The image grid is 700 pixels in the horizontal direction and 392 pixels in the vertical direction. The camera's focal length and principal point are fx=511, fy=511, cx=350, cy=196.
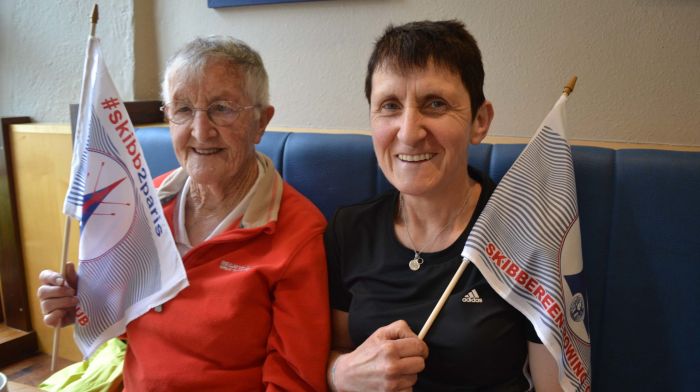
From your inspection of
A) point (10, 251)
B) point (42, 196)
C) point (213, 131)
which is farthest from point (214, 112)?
point (10, 251)

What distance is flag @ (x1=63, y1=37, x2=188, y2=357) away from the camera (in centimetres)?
122

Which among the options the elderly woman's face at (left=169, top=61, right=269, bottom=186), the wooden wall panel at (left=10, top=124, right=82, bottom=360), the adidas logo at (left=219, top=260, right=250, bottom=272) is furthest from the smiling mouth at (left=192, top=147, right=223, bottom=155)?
the wooden wall panel at (left=10, top=124, right=82, bottom=360)

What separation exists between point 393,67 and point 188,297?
2.39 ft

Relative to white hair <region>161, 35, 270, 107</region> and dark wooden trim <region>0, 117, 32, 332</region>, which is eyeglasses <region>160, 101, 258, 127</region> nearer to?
white hair <region>161, 35, 270, 107</region>

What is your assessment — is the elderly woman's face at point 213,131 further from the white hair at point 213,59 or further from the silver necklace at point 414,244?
the silver necklace at point 414,244

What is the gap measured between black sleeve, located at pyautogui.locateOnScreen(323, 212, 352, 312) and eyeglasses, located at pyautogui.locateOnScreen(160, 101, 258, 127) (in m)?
0.37

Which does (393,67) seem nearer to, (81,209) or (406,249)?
(406,249)

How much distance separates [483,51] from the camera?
1577 millimetres

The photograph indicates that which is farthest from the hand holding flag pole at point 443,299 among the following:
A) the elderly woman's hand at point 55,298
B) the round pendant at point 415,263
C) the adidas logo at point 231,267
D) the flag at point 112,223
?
the elderly woman's hand at point 55,298

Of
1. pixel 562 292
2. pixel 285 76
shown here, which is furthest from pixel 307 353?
pixel 285 76

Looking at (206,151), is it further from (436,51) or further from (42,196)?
(42,196)

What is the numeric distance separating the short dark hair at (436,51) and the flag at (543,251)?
20 cm

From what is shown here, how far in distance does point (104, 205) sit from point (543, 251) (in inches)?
39.8

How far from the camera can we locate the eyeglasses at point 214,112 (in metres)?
1.27
